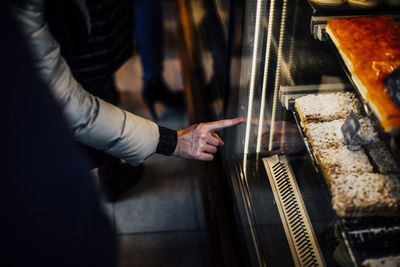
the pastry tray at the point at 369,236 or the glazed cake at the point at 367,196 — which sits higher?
the glazed cake at the point at 367,196

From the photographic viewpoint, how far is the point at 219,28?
177 centimetres

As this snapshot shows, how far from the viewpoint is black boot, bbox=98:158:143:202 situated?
2006mm

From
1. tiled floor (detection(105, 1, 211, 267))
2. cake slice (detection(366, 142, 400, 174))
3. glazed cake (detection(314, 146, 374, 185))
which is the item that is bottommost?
tiled floor (detection(105, 1, 211, 267))

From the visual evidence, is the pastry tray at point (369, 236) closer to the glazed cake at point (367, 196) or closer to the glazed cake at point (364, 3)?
the glazed cake at point (367, 196)

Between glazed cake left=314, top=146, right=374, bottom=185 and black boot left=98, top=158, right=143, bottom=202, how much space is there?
3.75 ft

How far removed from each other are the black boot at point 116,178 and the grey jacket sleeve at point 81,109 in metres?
0.70

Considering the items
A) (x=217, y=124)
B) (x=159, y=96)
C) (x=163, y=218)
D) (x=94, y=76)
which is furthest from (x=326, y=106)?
(x=159, y=96)

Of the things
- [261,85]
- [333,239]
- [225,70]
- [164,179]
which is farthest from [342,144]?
[164,179]

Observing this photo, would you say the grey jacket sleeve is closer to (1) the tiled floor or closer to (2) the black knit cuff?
(2) the black knit cuff

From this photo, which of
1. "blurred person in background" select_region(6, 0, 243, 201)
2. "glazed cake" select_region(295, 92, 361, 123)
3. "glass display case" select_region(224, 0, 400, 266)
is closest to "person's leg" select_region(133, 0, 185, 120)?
"blurred person in background" select_region(6, 0, 243, 201)

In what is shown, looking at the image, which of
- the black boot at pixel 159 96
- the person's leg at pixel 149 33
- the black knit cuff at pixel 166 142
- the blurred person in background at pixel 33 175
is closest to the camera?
the blurred person in background at pixel 33 175

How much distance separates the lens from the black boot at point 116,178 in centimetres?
201

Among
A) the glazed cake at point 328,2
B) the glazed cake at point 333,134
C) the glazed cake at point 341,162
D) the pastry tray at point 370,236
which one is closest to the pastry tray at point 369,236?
the pastry tray at point 370,236

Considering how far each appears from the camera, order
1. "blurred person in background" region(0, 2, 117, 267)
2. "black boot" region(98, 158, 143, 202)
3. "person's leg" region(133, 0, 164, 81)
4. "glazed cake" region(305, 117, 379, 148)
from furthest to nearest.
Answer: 1. "person's leg" region(133, 0, 164, 81)
2. "black boot" region(98, 158, 143, 202)
3. "glazed cake" region(305, 117, 379, 148)
4. "blurred person in background" region(0, 2, 117, 267)
